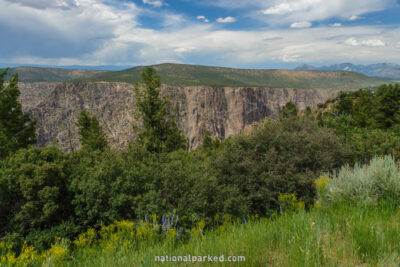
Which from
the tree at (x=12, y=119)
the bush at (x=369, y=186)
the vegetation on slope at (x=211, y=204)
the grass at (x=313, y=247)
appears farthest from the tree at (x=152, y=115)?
the grass at (x=313, y=247)

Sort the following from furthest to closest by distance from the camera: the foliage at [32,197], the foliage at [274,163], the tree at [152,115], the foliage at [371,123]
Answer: the tree at [152,115], the foliage at [371,123], the foliage at [274,163], the foliage at [32,197]

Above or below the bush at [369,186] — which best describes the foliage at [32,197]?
below

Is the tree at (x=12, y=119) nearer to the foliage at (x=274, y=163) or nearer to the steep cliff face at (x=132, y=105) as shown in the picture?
the foliage at (x=274, y=163)

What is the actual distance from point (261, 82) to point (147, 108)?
187748 millimetres

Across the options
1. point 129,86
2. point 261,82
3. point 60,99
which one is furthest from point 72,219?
point 261,82

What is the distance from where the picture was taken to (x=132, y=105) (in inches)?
4808

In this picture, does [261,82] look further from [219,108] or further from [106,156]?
[106,156]

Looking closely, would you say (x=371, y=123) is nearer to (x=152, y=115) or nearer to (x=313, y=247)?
(x=152, y=115)

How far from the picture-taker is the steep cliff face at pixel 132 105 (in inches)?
4586

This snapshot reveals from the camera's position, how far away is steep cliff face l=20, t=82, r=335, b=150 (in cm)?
11649

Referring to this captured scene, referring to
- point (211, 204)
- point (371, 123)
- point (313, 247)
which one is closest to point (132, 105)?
point (371, 123)

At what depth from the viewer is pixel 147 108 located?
18.9m

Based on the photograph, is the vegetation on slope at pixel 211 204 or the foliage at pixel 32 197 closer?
the vegetation on slope at pixel 211 204

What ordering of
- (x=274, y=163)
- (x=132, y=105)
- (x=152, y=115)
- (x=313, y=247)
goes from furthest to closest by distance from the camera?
(x=132, y=105) → (x=152, y=115) → (x=274, y=163) → (x=313, y=247)
